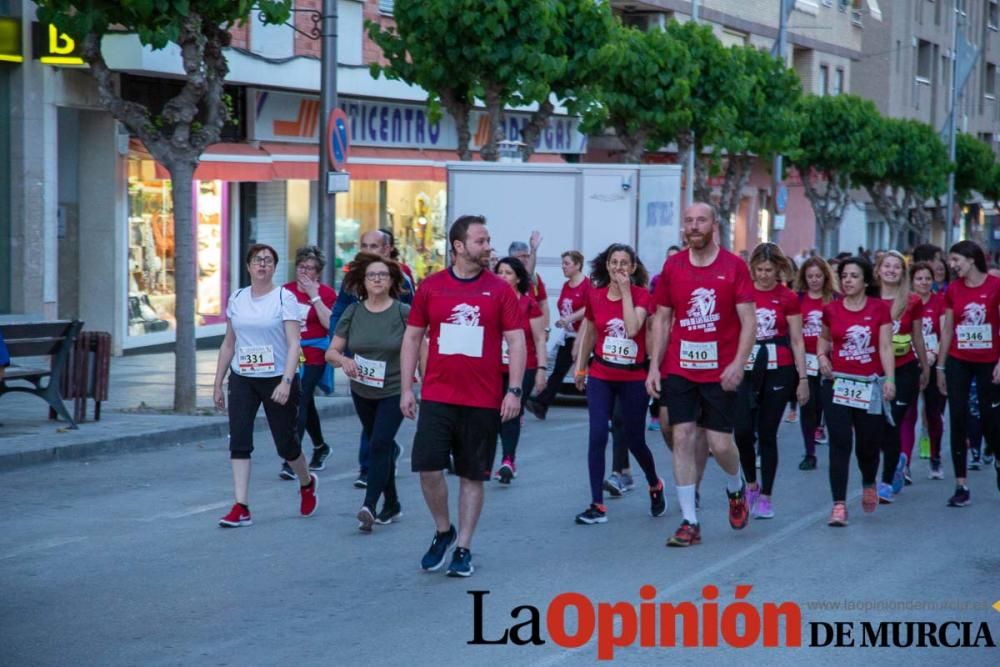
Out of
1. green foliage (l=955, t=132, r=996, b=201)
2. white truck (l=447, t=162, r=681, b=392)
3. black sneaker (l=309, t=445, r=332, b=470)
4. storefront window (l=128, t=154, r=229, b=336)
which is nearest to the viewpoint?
black sneaker (l=309, t=445, r=332, b=470)

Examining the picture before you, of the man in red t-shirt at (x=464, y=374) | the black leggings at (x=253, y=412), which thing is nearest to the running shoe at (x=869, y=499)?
the man in red t-shirt at (x=464, y=374)

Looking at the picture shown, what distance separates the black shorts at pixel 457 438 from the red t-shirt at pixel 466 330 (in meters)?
0.06

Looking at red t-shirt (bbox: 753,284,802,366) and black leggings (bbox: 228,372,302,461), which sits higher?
red t-shirt (bbox: 753,284,802,366)

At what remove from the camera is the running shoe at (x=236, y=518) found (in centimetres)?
1006

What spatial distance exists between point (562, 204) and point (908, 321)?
788 cm

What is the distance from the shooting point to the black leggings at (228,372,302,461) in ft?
32.9

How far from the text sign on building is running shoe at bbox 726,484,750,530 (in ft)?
44.6

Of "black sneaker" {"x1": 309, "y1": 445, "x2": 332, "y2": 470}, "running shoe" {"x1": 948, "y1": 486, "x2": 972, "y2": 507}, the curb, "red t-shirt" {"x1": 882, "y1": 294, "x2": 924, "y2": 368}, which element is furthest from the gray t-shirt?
"running shoe" {"x1": 948, "y1": 486, "x2": 972, "y2": 507}

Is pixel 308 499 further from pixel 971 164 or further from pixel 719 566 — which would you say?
pixel 971 164

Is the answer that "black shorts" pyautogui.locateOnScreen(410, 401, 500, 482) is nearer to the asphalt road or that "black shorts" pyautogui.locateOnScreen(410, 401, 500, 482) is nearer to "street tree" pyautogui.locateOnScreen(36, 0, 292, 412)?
the asphalt road

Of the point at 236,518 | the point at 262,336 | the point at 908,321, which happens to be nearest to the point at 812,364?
the point at 908,321

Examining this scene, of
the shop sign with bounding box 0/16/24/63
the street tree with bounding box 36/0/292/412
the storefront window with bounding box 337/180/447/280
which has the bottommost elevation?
the storefront window with bounding box 337/180/447/280

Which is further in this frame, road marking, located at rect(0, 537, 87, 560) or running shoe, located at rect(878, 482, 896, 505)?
running shoe, located at rect(878, 482, 896, 505)

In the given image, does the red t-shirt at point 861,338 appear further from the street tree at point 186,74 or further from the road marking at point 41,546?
the street tree at point 186,74
